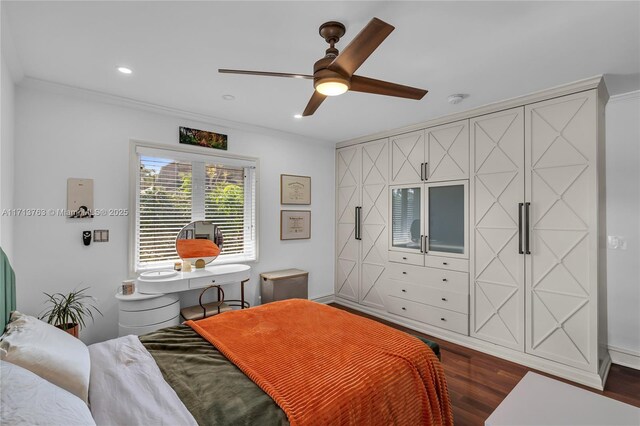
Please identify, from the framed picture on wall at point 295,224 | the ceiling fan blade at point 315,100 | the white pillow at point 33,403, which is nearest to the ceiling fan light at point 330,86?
the ceiling fan blade at point 315,100

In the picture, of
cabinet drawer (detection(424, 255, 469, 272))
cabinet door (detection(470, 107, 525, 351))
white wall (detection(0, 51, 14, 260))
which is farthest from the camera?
cabinet drawer (detection(424, 255, 469, 272))

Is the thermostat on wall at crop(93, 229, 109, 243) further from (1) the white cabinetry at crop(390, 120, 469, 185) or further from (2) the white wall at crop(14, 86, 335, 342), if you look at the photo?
(1) the white cabinetry at crop(390, 120, 469, 185)

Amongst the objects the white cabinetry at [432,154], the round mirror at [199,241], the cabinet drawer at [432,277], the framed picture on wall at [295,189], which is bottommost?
the cabinet drawer at [432,277]

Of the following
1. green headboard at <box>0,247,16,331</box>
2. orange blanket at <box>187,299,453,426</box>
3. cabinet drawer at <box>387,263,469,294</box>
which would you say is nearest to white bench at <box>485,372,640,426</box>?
orange blanket at <box>187,299,453,426</box>

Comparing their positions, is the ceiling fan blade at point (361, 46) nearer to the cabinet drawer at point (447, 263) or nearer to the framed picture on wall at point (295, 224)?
the cabinet drawer at point (447, 263)

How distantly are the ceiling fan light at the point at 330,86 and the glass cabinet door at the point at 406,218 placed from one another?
241 cm

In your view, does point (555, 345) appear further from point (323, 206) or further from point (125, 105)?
point (125, 105)

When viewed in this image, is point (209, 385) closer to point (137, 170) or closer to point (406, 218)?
point (137, 170)

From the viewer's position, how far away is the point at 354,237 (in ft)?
16.0

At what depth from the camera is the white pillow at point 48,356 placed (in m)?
1.26

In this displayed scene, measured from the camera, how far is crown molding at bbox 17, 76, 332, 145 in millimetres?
2809

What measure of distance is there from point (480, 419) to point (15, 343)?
2829 mm

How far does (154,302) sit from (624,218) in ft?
15.4

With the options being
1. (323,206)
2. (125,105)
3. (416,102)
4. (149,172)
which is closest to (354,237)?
(323,206)
